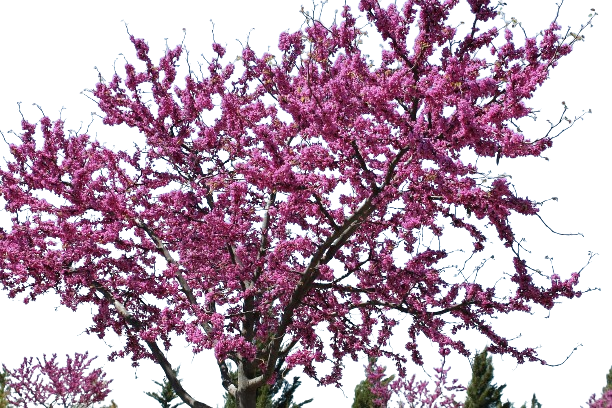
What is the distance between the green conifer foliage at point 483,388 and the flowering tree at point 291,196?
9.64 metres

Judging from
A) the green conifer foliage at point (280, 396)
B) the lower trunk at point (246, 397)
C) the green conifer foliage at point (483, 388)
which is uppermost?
the green conifer foliage at point (483, 388)

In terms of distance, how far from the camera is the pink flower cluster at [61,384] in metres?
18.8

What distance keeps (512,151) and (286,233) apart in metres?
5.67

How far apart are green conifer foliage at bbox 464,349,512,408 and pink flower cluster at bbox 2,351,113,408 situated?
1163cm

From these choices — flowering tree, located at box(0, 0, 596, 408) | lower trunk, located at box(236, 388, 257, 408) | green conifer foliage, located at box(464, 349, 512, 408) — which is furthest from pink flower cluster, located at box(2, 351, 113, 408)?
green conifer foliage, located at box(464, 349, 512, 408)

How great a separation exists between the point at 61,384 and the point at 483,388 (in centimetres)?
1337

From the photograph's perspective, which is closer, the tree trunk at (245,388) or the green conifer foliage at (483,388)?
the tree trunk at (245,388)

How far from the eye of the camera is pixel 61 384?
18922mm

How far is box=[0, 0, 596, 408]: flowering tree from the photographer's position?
9.14 m

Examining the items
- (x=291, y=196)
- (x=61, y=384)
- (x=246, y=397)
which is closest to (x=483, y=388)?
(x=246, y=397)

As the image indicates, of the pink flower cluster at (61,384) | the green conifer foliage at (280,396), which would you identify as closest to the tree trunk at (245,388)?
the green conifer foliage at (280,396)

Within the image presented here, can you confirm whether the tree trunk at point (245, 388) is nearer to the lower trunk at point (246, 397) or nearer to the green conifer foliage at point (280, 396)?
the lower trunk at point (246, 397)

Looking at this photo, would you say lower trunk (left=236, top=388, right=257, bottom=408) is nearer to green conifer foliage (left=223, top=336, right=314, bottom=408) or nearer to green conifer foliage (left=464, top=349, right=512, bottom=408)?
green conifer foliage (left=223, top=336, right=314, bottom=408)

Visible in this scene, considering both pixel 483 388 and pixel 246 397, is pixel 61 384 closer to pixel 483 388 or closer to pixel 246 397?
pixel 246 397
